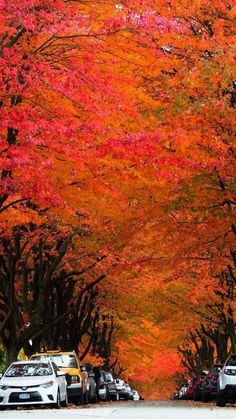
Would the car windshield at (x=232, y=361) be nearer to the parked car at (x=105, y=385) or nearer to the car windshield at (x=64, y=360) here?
the car windshield at (x=64, y=360)

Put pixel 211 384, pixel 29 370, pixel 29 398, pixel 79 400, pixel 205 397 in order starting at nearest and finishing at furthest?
pixel 29 398 → pixel 29 370 → pixel 79 400 → pixel 211 384 → pixel 205 397

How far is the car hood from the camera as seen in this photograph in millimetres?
25609

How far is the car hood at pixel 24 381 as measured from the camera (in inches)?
1008

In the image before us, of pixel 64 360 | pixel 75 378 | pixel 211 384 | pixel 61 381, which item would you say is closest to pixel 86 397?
pixel 64 360

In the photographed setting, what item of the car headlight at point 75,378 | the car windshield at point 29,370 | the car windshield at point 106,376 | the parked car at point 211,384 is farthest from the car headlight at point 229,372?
the car windshield at point 106,376

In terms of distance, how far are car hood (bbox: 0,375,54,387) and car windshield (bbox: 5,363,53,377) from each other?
40cm

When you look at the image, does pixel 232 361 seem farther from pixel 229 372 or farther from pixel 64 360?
pixel 64 360

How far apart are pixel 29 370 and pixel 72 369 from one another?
457cm

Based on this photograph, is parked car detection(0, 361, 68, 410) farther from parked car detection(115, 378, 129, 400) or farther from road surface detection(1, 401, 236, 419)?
parked car detection(115, 378, 129, 400)

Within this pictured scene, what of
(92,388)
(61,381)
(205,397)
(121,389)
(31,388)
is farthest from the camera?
(121,389)

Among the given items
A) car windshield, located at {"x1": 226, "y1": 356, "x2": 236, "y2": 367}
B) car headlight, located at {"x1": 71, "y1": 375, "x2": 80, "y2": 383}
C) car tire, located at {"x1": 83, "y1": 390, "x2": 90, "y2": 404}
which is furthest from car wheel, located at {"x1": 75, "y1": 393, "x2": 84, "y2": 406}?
car windshield, located at {"x1": 226, "y1": 356, "x2": 236, "y2": 367}

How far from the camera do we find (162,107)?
909 inches

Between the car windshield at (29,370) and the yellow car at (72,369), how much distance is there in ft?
11.3

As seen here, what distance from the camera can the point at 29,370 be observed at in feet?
88.2
